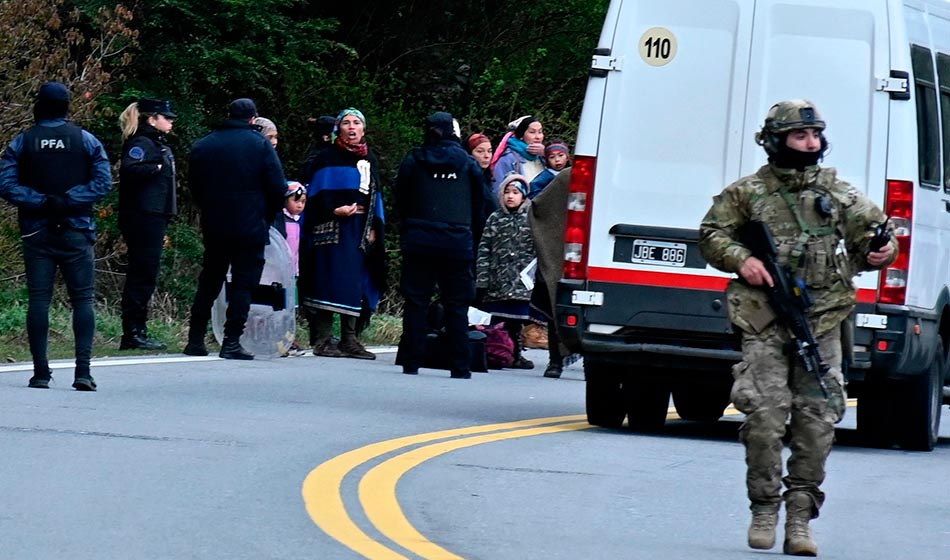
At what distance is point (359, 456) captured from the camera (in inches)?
409

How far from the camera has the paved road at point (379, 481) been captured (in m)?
7.77

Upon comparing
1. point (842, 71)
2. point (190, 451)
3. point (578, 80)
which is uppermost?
point (578, 80)

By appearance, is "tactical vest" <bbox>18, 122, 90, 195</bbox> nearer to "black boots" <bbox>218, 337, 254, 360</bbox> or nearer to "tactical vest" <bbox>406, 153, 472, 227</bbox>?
"tactical vest" <bbox>406, 153, 472, 227</bbox>

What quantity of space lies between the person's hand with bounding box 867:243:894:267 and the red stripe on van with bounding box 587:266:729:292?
3.72 meters

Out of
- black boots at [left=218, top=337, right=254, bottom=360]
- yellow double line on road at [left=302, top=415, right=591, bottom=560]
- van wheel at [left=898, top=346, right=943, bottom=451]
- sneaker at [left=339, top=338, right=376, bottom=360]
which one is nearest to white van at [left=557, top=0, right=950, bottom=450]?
van wheel at [left=898, top=346, right=943, bottom=451]

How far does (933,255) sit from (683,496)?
11.2 feet

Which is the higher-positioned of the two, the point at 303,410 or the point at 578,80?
the point at 578,80

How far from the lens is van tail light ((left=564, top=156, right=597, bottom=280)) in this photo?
40.2ft

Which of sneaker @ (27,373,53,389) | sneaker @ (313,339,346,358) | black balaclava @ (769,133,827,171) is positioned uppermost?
black balaclava @ (769,133,827,171)

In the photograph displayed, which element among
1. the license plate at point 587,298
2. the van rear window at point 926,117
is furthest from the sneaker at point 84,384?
the van rear window at point 926,117

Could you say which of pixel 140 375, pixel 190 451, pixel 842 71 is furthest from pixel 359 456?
pixel 140 375

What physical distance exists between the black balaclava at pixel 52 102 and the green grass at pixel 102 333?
104 inches

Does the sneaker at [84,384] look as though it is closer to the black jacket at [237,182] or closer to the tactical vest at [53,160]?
the tactical vest at [53,160]

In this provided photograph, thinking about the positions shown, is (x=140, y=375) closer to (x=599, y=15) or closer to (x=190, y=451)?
(x=190, y=451)
